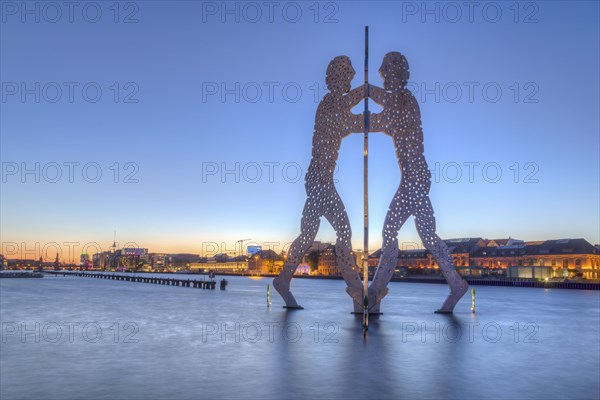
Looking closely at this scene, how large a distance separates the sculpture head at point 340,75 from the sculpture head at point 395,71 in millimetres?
1582

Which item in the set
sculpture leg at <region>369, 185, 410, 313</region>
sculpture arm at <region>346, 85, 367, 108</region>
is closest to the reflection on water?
sculpture leg at <region>369, 185, 410, 313</region>

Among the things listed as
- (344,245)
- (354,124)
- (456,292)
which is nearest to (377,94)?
(354,124)

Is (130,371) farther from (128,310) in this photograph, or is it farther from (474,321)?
(128,310)

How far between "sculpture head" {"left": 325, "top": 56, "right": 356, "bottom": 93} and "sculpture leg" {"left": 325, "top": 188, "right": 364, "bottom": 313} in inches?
188

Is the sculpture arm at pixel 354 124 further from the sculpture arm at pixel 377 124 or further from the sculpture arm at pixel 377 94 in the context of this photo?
the sculpture arm at pixel 377 94

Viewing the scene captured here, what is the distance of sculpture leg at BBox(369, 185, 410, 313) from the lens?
87.0 feet

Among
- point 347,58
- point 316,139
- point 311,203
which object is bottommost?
point 311,203

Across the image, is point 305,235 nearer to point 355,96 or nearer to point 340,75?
point 355,96

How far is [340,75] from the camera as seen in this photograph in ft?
91.2

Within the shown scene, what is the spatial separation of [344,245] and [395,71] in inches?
315

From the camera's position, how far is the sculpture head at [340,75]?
91.0 feet

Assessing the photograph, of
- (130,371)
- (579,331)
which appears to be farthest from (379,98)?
(130,371)

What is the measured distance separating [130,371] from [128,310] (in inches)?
828

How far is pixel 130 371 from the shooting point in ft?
45.7
